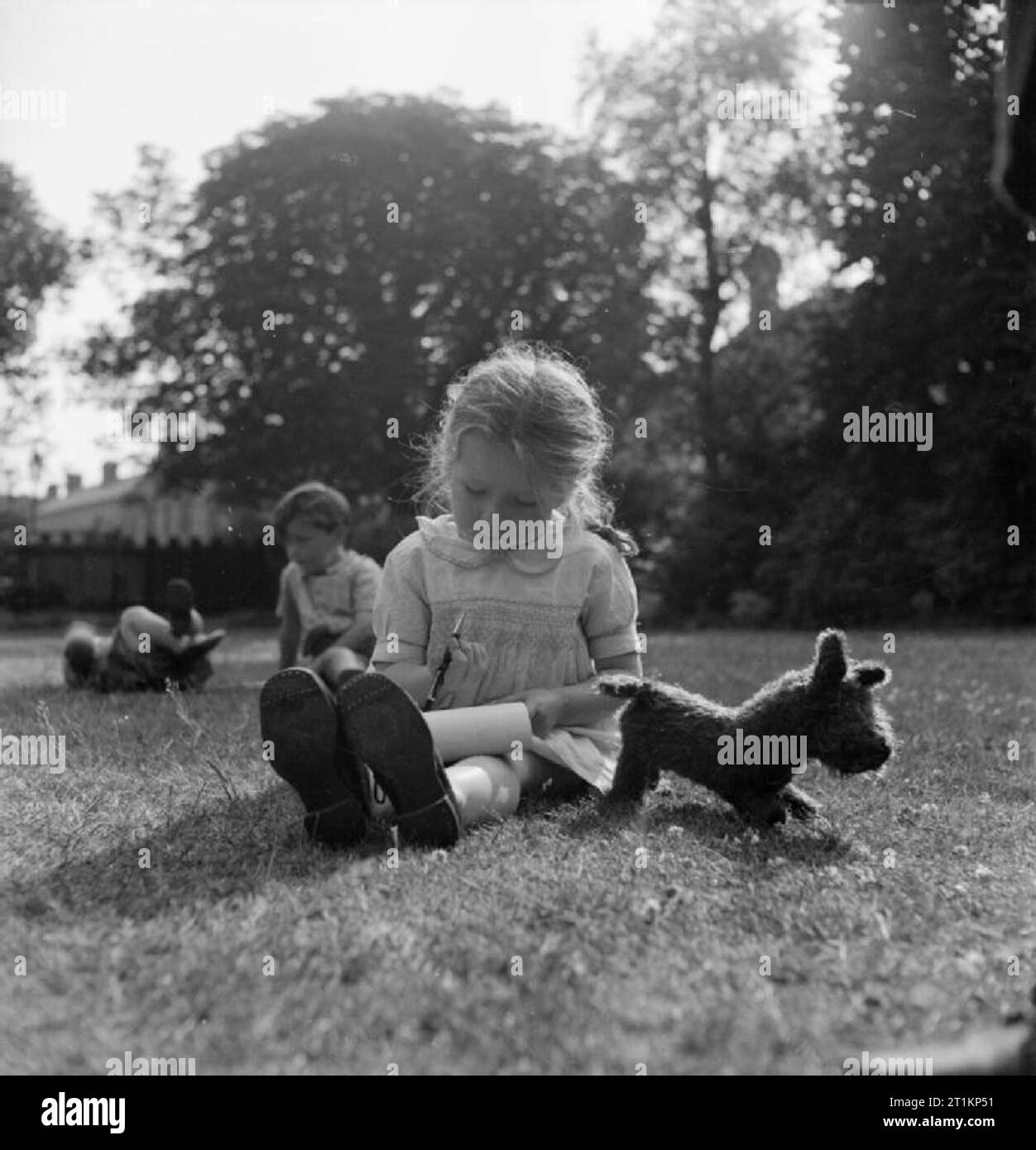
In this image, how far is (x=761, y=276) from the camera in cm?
2541

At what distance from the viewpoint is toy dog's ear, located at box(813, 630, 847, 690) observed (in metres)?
3.57

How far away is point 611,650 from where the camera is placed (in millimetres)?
4391

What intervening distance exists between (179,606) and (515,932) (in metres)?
6.57

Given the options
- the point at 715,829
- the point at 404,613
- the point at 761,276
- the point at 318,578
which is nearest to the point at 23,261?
the point at 318,578

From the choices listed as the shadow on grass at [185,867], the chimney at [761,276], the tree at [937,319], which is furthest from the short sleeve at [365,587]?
the chimney at [761,276]

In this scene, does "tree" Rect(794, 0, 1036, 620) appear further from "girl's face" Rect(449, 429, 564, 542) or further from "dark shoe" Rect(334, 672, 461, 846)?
"dark shoe" Rect(334, 672, 461, 846)

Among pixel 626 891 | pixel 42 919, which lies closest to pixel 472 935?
pixel 626 891

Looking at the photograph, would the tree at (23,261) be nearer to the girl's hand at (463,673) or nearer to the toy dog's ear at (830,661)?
the girl's hand at (463,673)

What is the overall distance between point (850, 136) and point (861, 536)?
5.39 meters

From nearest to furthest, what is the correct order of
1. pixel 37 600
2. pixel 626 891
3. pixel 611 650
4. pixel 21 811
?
pixel 626 891, pixel 21 811, pixel 611 650, pixel 37 600

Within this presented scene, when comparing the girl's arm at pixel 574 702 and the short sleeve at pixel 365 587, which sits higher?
the short sleeve at pixel 365 587

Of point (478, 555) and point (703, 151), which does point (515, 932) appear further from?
point (703, 151)

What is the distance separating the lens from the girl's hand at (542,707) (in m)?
4.08

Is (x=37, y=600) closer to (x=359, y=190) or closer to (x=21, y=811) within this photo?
(x=359, y=190)
